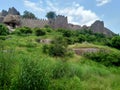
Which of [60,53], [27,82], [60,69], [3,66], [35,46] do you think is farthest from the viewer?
[35,46]

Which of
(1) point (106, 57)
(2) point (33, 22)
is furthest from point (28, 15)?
(1) point (106, 57)

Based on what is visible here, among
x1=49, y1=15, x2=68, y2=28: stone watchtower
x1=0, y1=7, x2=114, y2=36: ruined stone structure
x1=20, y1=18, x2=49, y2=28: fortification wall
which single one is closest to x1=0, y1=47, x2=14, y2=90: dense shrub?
x1=0, y1=7, x2=114, y2=36: ruined stone structure

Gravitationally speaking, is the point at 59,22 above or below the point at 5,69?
above

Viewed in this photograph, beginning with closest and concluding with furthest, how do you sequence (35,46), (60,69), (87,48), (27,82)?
(27,82) → (60,69) → (35,46) → (87,48)

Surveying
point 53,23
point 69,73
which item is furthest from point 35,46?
point 53,23

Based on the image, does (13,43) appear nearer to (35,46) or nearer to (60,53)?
(35,46)

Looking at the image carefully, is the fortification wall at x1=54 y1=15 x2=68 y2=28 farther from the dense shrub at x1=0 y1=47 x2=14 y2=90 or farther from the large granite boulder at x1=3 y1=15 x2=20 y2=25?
the dense shrub at x1=0 y1=47 x2=14 y2=90

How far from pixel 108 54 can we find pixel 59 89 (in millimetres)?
15851

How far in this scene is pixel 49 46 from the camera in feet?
87.5

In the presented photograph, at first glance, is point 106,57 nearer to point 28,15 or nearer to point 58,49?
point 58,49

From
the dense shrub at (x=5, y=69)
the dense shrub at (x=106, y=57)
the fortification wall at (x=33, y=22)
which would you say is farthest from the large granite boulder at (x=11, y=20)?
the dense shrub at (x=5, y=69)

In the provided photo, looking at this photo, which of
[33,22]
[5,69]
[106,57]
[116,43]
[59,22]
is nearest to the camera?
[5,69]

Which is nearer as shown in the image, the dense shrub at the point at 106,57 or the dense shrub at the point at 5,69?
the dense shrub at the point at 5,69

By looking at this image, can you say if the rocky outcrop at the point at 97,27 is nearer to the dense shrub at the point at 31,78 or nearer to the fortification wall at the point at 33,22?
the fortification wall at the point at 33,22
